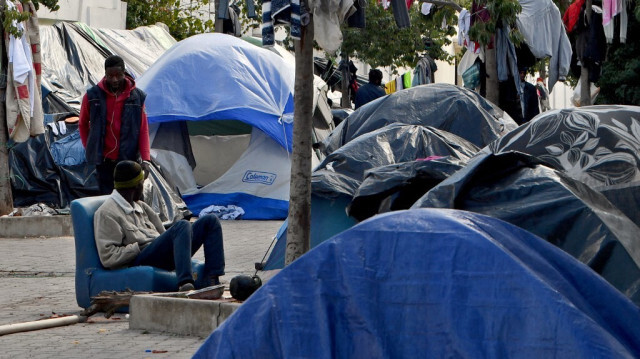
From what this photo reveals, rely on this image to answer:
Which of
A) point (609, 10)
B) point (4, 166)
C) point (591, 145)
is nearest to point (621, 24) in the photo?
point (609, 10)

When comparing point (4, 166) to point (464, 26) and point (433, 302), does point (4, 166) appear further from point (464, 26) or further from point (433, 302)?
point (433, 302)

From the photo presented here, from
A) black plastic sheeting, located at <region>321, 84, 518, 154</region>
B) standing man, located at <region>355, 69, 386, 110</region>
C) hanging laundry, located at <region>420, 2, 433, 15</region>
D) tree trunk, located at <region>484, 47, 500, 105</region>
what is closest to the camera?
black plastic sheeting, located at <region>321, 84, 518, 154</region>

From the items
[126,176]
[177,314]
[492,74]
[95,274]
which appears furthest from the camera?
[492,74]

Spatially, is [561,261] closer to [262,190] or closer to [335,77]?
[262,190]

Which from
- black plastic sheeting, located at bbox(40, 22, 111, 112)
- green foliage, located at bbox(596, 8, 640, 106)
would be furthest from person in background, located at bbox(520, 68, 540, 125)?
black plastic sheeting, located at bbox(40, 22, 111, 112)

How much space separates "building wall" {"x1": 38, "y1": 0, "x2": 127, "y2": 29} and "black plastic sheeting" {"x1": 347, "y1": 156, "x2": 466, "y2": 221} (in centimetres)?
1851

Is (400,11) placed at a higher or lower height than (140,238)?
higher

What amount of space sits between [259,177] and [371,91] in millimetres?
4340

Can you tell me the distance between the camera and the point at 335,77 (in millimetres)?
25000

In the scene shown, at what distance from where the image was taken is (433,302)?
3.74 meters

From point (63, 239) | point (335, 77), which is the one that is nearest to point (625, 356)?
point (63, 239)

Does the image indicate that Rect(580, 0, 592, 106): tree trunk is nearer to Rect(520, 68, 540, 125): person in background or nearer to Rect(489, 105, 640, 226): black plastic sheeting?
Rect(520, 68, 540, 125): person in background

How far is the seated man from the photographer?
7.79m

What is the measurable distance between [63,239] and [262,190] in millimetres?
2995
